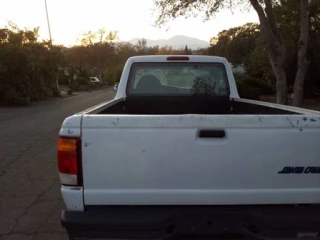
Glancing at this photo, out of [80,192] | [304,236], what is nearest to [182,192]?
[80,192]

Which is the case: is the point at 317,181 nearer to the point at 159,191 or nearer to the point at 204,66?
the point at 159,191

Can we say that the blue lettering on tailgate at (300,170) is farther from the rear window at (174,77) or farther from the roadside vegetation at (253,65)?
the roadside vegetation at (253,65)

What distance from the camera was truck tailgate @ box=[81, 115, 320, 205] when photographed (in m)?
2.61

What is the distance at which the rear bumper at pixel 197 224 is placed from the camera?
2.62 metres

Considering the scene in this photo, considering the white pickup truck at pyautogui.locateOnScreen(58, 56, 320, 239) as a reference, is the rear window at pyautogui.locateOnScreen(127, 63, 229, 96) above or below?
above

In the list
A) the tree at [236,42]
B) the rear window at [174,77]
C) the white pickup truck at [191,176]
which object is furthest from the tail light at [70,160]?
the tree at [236,42]

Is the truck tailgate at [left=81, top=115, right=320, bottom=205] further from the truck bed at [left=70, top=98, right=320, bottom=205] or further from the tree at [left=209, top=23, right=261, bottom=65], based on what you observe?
the tree at [left=209, top=23, right=261, bottom=65]

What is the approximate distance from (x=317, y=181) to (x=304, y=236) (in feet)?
1.30

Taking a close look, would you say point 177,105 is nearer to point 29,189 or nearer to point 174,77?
point 174,77

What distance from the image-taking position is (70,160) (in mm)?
2703

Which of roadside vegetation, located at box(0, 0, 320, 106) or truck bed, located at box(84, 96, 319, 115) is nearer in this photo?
truck bed, located at box(84, 96, 319, 115)

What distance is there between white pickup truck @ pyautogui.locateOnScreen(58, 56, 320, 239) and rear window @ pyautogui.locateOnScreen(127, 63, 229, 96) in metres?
2.56

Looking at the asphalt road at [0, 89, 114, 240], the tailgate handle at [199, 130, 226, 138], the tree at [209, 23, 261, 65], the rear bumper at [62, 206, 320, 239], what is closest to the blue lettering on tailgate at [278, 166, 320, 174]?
the rear bumper at [62, 206, 320, 239]

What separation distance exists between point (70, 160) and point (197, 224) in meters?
1.00
